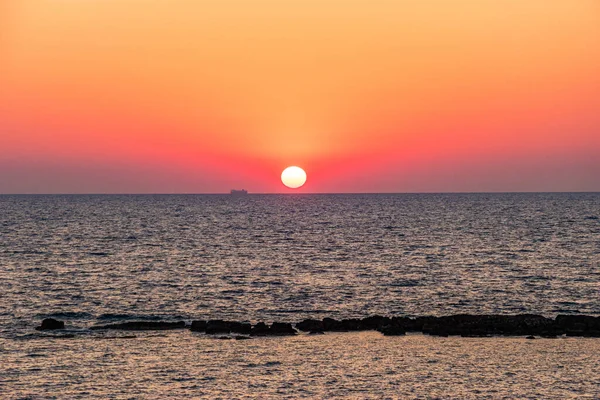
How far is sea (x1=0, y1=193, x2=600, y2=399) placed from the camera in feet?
124

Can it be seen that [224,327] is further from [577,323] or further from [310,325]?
[577,323]

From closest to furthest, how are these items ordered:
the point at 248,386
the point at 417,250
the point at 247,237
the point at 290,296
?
the point at 248,386 → the point at 290,296 → the point at 417,250 → the point at 247,237

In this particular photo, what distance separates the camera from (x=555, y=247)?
11381 centimetres

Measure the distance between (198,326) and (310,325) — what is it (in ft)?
25.1

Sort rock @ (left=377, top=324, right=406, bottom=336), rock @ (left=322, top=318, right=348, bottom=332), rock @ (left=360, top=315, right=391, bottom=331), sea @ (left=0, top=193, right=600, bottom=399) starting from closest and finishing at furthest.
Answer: sea @ (left=0, top=193, right=600, bottom=399), rock @ (left=377, top=324, right=406, bottom=336), rock @ (left=322, top=318, right=348, bottom=332), rock @ (left=360, top=315, right=391, bottom=331)

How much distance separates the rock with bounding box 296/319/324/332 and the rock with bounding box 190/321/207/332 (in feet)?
21.1

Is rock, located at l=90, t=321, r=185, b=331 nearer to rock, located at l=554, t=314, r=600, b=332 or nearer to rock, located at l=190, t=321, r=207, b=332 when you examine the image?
rock, located at l=190, t=321, r=207, b=332

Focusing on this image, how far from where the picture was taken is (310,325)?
5184 centimetres

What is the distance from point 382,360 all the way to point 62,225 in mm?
142941

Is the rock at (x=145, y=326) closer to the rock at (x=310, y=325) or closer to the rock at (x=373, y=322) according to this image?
the rock at (x=310, y=325)

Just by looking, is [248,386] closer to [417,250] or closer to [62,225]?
[417,250]

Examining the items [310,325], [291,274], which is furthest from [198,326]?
[291,274]

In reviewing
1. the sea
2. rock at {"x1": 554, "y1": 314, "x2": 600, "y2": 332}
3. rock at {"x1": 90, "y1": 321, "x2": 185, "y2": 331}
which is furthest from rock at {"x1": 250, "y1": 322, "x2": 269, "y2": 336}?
rock at {"x1": 554, "y1": 314, "x2": 600, "y2": 332}

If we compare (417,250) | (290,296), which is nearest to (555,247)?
(417,250)
